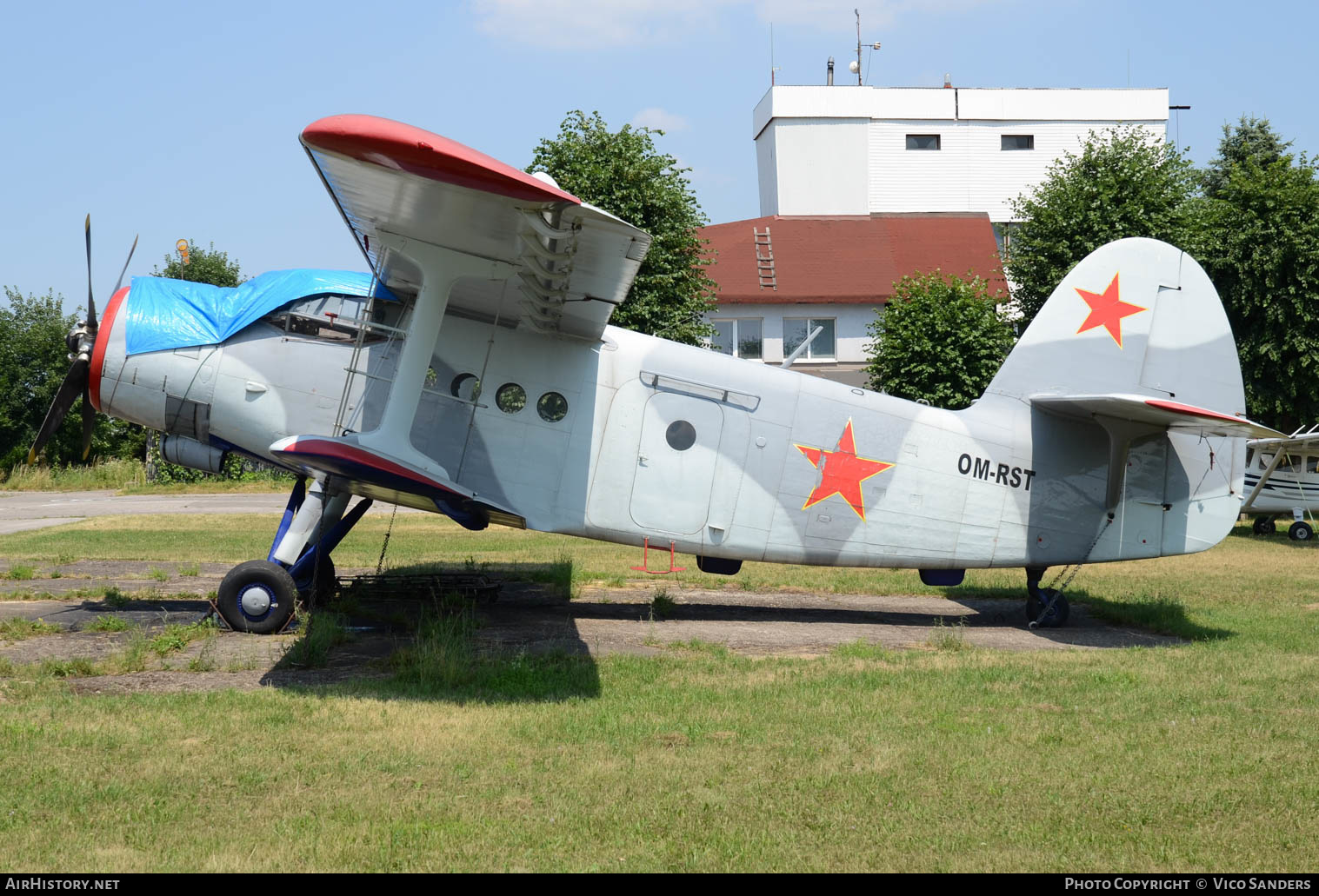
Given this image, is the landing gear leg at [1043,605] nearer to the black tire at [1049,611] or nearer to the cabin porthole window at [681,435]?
→ the black tire at [1049,611]

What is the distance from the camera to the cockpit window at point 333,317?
9.57 meters

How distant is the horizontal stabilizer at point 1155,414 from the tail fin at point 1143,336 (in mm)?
253

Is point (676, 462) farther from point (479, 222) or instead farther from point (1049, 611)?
point (1049, 611)

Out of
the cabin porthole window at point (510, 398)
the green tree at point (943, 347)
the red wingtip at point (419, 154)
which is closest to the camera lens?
the red wingtip at point (419, 154)

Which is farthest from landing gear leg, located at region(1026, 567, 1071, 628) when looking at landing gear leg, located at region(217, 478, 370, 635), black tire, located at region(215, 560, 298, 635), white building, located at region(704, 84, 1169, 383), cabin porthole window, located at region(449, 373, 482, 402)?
white building, located at region(704, 84, 1169, 383)

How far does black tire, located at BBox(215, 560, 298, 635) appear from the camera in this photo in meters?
9.09

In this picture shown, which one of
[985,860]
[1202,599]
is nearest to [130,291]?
[985,860]

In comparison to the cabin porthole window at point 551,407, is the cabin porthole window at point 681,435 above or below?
below

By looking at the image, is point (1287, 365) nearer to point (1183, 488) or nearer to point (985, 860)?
point (1183, 488)

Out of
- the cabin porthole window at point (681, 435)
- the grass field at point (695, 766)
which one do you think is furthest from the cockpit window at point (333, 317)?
the grass field at point (695, 766)

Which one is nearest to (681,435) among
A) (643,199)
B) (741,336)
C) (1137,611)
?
(1137,611)

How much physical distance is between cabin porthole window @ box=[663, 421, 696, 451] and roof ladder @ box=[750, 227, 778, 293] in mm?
28082

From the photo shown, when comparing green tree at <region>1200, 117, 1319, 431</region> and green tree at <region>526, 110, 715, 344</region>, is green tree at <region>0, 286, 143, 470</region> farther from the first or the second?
green tree at <region>1200, 117, 1319, 431</region>

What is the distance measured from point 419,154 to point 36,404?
38715 millimetres
